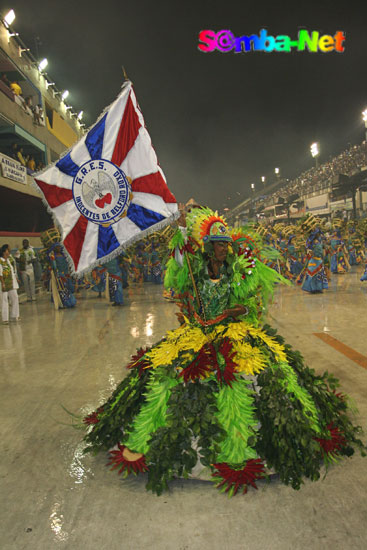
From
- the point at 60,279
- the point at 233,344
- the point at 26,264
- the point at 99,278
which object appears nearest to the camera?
the point at 233,344

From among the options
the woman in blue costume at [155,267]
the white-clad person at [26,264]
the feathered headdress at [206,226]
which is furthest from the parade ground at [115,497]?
the woman in blue costume at [155,267]

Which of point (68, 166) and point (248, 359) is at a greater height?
point (68, 166)

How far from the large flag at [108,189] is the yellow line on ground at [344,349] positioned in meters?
3.62

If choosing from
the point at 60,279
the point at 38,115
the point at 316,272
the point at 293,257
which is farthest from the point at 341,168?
the point at 60,279

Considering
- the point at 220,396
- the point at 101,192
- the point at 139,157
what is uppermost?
the point at 139,157

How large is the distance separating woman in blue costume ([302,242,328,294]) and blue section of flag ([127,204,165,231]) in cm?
947

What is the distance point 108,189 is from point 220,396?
1.80m

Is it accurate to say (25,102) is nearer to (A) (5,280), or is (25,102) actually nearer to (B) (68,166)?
(A) (5,280)

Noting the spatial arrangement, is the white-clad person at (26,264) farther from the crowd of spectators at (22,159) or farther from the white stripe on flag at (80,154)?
the white stripe on flag at (80,154)

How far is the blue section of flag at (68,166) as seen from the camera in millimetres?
3338

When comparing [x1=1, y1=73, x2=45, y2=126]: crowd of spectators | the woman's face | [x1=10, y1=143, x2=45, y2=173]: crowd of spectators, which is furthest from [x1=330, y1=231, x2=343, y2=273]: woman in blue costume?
[x1=1, y1=73, x2=45, y2=126]: crowd of spectators

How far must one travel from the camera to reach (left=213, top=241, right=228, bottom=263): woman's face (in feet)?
10.5

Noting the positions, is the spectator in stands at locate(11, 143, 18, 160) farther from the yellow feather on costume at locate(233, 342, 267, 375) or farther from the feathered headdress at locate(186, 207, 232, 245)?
the yellow feather on costume at locate(233, 342, 267, 375)

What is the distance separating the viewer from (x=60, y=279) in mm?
11805
